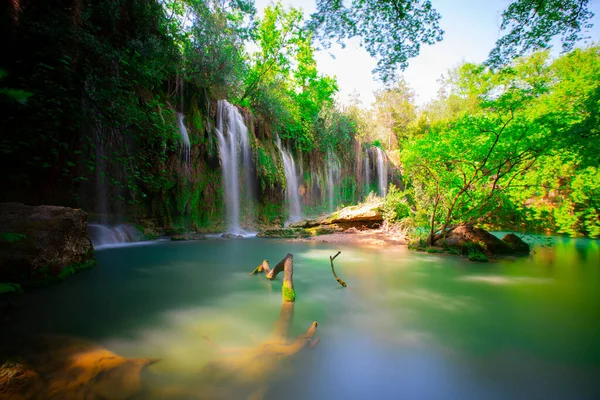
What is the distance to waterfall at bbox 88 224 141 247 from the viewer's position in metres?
9.09

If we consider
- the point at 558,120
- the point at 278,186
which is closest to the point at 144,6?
the point at 278,186

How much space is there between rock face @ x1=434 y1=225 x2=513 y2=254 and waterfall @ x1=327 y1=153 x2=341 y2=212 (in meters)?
12.7

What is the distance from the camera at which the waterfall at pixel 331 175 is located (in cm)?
2164

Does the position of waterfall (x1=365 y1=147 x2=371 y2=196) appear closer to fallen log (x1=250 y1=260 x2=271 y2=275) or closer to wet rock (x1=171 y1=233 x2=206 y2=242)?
wet rock (x1=171 y1=233 x2=206 y2=242)

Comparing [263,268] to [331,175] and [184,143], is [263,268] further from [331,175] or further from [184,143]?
[331,175]

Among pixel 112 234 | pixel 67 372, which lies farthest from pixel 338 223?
pixel 67 372

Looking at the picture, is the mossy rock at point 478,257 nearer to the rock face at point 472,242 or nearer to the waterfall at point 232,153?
the rock face at point 472,242

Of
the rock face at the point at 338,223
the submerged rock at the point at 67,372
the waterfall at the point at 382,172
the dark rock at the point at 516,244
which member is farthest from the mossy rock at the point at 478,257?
the waterfall at the point at 382,172

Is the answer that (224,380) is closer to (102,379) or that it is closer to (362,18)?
(102,379)

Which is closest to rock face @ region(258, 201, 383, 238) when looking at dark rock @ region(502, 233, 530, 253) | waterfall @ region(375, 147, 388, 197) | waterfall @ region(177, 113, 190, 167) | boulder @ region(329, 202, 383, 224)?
boulder @ region(329, 202, 383, 224)

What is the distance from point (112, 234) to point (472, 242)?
482 inches

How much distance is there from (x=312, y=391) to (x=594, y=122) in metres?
6.98

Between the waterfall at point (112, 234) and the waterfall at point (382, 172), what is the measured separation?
66.7 feet

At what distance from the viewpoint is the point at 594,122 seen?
5.17 metres
